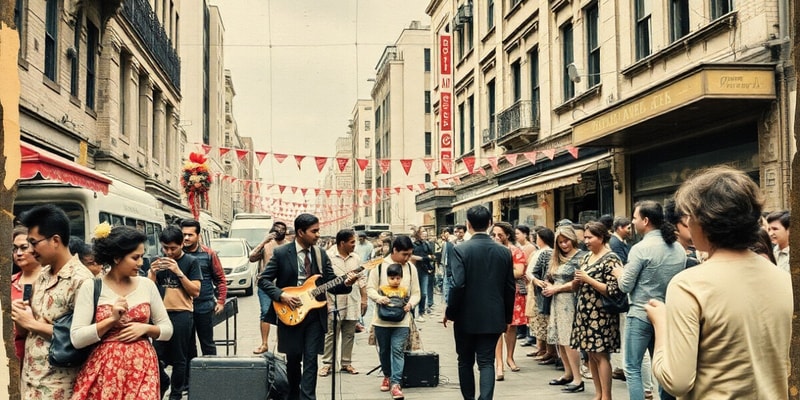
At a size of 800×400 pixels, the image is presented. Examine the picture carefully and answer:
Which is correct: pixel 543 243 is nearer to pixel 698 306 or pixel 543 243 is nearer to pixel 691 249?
pixel 691 249

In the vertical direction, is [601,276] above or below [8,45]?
below

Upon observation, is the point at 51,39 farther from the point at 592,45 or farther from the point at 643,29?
the point at 643,29

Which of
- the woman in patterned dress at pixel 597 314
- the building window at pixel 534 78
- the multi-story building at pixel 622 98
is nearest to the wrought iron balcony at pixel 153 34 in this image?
the multi-story building at pixel 622 98

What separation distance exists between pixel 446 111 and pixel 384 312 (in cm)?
2422

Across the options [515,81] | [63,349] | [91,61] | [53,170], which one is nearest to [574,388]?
[63,349]

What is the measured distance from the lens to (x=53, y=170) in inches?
408

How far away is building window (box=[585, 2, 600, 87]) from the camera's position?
18.2 m

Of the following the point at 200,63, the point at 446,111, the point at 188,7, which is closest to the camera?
the point at 446,111

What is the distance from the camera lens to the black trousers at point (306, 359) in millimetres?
6699

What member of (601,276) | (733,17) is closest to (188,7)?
(733,17)

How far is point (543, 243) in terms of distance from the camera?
9844 millimetres

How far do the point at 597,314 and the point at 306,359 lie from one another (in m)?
2.87

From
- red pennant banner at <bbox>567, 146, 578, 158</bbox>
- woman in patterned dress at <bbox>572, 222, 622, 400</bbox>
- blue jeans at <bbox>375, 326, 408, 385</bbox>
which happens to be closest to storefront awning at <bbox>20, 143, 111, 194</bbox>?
blue jeans at <bbox>375, 326, 408, 385</bbox>

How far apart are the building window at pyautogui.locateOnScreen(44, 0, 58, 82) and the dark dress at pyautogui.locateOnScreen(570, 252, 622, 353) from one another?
1410cm
